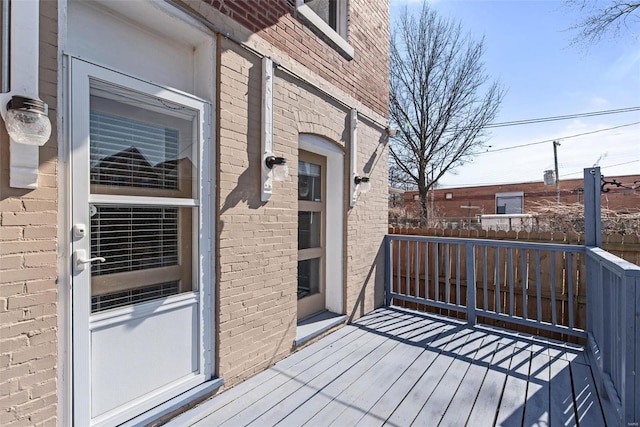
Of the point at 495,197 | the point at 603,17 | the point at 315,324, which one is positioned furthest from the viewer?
the point at 495,197

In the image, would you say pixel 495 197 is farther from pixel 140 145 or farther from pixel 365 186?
pixel 140 145

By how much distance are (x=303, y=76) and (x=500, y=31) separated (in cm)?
856

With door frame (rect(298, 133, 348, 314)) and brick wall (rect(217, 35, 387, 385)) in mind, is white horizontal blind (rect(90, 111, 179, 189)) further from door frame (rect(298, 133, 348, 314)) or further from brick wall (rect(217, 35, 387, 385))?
door frame (rect(298, 133, 348, 314))

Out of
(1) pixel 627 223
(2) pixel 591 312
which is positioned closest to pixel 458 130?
(1) pixel 627 223

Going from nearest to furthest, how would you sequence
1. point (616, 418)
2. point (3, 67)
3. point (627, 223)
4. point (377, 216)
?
point (3, 67), point (616, 418), point (377, 216), point (627, 223)

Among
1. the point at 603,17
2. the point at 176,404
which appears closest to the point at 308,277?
the point at 176,404

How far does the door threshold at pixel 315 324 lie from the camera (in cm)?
312

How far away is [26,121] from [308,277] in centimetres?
282

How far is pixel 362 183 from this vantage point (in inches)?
156

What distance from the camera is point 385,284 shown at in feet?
15.3

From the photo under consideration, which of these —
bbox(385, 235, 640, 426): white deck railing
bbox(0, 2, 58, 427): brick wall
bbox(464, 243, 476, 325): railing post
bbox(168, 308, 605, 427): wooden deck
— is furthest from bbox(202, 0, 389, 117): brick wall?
bbox(168, 308, 605, 427): wooden deck

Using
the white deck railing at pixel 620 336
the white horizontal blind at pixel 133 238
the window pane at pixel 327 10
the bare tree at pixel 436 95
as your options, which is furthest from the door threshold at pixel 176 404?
the bare tree at pixel 436 95

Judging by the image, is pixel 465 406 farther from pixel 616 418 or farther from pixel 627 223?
pixel 627 223

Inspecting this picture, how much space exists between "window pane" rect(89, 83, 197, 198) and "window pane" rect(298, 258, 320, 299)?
1.72 m
